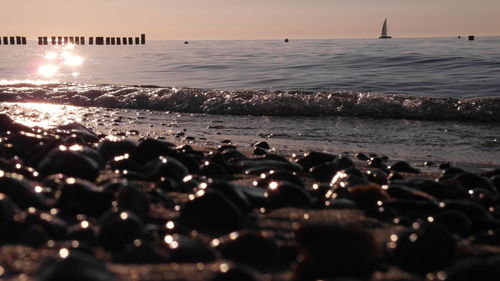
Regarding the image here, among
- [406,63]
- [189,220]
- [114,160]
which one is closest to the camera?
[189,220]

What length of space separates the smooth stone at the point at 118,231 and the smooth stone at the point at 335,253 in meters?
0.72

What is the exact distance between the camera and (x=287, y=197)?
3744 millimetres

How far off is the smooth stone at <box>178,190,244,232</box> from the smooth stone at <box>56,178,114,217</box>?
1.36 feet

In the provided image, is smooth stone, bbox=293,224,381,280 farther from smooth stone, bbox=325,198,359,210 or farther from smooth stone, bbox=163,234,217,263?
smooth stone, bbox=325,198,359,210

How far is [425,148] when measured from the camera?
811 cm

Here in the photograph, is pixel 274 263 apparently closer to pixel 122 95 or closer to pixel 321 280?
pixel 321 280

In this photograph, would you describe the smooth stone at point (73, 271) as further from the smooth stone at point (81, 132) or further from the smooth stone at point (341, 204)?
the smooth stone at point (81, 132)

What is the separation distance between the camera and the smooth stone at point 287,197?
12.2 ft

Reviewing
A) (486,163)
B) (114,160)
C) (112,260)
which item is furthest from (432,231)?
(486,163)

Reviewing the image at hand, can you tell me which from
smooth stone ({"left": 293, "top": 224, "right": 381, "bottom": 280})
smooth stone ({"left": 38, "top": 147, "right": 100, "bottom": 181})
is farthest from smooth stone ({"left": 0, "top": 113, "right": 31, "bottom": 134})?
smooth stone ({"left": 293, "top": 224, "right": 381, "bottom": 280})

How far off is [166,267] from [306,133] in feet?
24.5

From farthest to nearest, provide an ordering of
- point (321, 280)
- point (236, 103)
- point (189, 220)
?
1. point (236, 103)
2. point (189, 220)
3. point (321, 280)

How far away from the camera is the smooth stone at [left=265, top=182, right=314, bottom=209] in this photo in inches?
146

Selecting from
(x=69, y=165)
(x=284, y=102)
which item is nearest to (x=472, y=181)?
(x=69, y=165)
